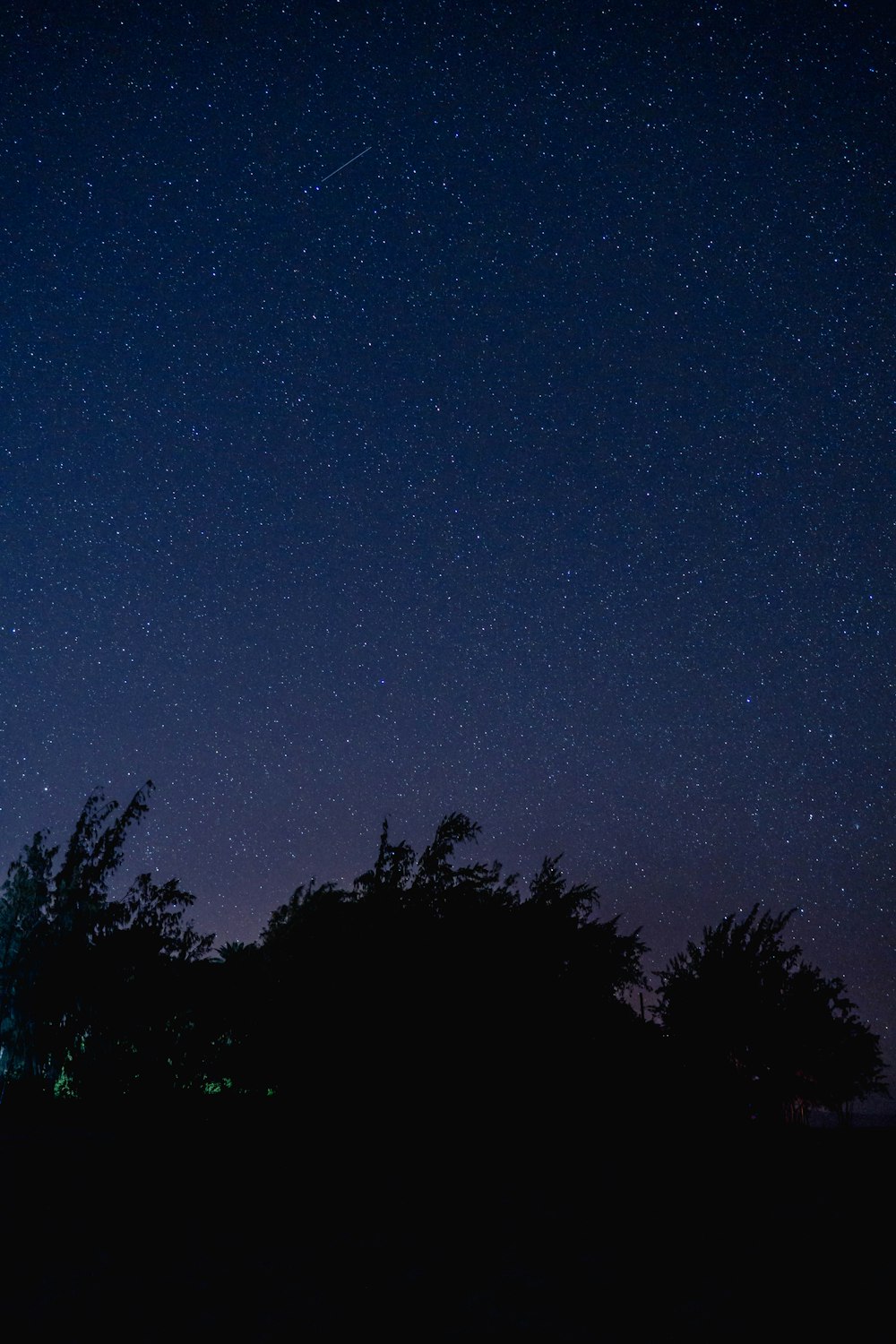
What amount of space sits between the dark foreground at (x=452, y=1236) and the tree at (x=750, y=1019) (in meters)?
8.61

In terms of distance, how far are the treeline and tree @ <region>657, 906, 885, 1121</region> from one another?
65 mm

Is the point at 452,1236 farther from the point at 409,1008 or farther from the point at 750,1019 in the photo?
the point at 750,1019

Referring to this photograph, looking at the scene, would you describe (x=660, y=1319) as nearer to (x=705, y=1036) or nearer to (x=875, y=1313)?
(x=875, y=1313)

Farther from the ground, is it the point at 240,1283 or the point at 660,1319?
the point at 660,1319

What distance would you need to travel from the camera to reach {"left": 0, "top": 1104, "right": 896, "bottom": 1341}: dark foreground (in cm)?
658

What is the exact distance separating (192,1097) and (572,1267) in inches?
544

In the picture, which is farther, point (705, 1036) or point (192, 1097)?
point (705, 1036)

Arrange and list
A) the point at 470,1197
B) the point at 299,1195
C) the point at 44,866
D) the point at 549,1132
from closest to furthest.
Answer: the point at 470,1197 < the point at 299,1195 < the point at 549,1132 < the point at 44,866

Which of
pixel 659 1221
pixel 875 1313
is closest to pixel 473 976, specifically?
pixel 659 1221

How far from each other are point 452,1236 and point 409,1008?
19.2 feet

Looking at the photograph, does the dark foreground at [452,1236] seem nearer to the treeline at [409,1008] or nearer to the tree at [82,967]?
the treeline at [409,1008]

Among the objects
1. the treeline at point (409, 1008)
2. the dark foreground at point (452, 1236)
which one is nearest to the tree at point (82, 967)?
the treeline at point (409, 1008)

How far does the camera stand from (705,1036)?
21.9 m

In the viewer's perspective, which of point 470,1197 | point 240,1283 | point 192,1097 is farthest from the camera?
point 192,1097
